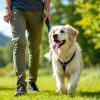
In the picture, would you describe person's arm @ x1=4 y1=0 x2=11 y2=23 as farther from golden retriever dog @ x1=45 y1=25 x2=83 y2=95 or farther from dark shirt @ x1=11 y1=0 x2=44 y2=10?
golden retriever dog @ x1=45 y1=25 x2=83 y2=95

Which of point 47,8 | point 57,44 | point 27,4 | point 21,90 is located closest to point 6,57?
point 47,8

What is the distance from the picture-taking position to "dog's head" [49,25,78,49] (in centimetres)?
862

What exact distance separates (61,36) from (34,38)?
2.45ft

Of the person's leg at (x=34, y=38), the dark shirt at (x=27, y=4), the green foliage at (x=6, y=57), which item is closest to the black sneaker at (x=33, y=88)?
the person's leg at (x=34, y=38)

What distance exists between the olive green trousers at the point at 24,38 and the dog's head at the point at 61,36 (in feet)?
1.36

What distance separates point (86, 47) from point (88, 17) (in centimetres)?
2095

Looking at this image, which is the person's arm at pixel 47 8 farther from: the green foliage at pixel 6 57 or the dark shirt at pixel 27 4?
the green foliage at pixel 6 57

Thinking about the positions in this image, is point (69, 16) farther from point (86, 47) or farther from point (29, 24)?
point (29, 24)

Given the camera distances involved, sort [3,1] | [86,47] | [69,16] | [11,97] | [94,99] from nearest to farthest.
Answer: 1. [94,99]
2. [11,97]
3. [3,1]
4. [86,47]
5. [69,16]

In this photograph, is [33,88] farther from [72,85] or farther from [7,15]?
[7,15]

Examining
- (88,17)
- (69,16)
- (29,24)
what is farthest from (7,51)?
(29,24)

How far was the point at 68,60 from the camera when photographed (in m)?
8.75

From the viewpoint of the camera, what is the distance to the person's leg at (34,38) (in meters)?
9.02

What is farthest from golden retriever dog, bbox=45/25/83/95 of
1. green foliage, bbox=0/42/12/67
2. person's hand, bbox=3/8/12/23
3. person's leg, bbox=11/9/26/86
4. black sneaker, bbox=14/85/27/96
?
green foliage, bbox=0/42/12/67
